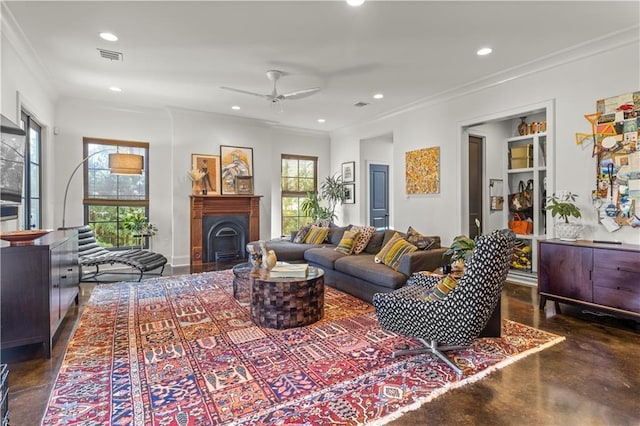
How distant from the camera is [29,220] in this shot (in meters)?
4.47

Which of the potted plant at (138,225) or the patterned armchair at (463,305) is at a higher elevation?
the potted plant at (138,225)

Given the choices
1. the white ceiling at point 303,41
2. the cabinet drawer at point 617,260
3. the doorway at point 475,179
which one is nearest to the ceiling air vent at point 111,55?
the white ceiling at point 303,41

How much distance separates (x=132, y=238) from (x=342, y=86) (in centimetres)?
467

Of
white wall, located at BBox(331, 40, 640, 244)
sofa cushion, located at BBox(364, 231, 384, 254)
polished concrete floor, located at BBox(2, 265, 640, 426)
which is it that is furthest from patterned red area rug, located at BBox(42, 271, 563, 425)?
white wall, located at BBox(331, 40, 640, 244)

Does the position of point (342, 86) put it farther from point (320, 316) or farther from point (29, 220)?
point (29, 220)

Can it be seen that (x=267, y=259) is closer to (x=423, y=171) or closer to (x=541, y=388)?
(x=541, y=388)

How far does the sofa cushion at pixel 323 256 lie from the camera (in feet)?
14.9

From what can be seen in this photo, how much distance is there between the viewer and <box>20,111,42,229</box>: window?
4.38m

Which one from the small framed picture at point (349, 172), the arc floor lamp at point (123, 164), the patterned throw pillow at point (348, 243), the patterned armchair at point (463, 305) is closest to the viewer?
the patterned armchair at point (463, 305)

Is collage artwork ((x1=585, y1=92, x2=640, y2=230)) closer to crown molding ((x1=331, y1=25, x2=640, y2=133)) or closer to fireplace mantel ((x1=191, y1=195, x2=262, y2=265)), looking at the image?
crown molding ((x1=331, y1=25, x2=640, y2=133))

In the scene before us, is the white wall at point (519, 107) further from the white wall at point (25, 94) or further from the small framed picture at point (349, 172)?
the white wall at point (25, 94)

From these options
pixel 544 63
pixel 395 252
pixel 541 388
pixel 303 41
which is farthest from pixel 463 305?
pixel 544 63

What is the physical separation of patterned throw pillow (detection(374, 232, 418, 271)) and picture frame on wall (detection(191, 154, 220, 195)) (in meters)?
4.02

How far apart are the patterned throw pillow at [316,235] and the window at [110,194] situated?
3.17 m
